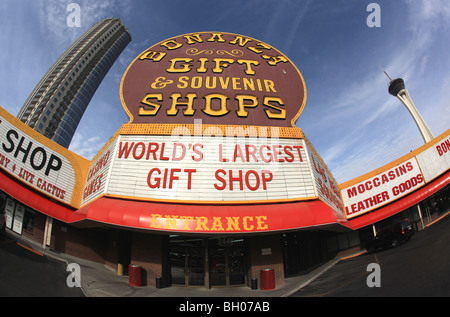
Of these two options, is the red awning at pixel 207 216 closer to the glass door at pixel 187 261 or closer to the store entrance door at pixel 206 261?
the store entrance door at pixel 206 261

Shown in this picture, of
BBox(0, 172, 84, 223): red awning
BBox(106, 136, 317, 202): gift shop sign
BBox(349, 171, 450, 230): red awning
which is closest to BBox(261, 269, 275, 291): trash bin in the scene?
BBox(106, 136, 317, 202): gift shop sign

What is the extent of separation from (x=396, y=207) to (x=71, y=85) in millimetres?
104871

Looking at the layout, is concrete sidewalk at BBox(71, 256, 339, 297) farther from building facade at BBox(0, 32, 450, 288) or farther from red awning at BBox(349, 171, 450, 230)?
red awning at BBox(349, 171, 450, 230)

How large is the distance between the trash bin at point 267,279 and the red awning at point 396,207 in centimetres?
847

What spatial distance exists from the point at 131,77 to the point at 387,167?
21.7m

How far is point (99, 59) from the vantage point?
3752 inches

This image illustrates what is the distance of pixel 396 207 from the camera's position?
52.2ft

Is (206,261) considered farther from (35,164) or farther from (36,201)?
(35,164)

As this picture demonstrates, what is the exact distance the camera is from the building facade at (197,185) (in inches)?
420

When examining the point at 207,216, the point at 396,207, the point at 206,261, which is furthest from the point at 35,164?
the point at 396,207

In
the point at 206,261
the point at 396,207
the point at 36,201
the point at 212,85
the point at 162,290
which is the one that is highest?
the point at 212,85

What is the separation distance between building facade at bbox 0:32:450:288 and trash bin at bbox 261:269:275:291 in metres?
0.36

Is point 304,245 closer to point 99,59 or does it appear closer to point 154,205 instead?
point 154,205
